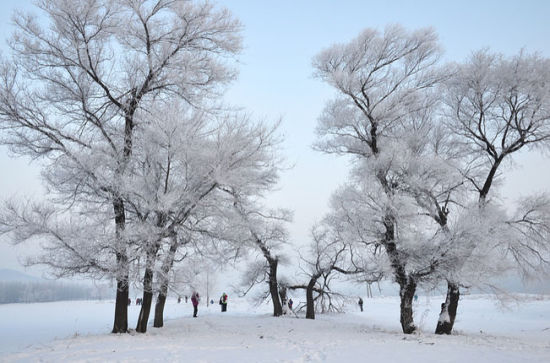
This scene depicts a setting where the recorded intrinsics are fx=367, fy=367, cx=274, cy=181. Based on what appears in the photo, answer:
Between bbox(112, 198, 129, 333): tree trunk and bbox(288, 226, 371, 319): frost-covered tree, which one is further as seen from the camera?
bbox(288, 226, 371, 319): frost-covered tree

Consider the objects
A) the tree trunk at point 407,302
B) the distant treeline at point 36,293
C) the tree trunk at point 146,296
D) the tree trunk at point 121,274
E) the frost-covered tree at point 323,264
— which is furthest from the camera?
the distant treeline at point 36,293

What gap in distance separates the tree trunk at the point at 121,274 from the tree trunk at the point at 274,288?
357 inches

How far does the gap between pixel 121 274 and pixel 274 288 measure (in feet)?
35.4

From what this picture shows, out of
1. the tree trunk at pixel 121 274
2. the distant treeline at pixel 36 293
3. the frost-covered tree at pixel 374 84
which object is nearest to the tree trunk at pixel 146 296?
the tree trunk at pixel 121 274

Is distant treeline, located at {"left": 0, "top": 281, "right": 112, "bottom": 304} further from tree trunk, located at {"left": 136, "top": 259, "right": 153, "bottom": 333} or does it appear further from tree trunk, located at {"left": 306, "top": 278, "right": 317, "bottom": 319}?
tree trunk, located at {"left": 136, "top": 259, "right": 153, "bottom": 333}

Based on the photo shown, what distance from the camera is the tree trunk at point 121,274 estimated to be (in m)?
9.53

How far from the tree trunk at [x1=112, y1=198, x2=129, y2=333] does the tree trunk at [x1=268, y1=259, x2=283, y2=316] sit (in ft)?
29.7

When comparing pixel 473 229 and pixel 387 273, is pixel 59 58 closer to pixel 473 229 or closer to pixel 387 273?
pixel 387 273

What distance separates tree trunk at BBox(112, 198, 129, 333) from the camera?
9.53 meters

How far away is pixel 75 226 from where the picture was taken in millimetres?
9688

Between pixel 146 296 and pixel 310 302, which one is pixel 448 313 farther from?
pixel 146 296

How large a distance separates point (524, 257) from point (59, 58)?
630 inches

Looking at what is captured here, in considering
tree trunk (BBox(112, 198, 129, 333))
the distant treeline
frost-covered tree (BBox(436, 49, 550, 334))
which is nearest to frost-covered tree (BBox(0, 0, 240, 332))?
tree trunk (BBox(112, 198, 129, 333))

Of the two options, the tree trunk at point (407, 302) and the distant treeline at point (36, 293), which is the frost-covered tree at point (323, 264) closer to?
the tree trunk at point (407, 302)
